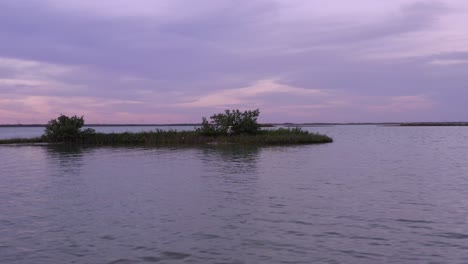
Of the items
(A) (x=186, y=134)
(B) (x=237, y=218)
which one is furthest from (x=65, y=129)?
(B) (x=237, y=218)

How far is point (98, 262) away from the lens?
1252 centimetres

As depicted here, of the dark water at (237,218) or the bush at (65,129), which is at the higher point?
the bush at (65,129)

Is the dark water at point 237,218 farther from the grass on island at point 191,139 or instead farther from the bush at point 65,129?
the bush at point 65,129

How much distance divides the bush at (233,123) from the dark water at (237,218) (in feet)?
150

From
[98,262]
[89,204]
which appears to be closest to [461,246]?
[98,262]

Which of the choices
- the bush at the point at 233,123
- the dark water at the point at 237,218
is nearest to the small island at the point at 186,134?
the bush at the point at 233,123

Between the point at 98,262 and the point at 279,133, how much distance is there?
6728cm

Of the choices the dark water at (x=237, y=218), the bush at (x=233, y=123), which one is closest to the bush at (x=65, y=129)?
the bush at (x=233, y=123)

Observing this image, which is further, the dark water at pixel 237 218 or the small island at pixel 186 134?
the small island at pixel 186 134

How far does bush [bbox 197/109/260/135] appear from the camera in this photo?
77.9 metres

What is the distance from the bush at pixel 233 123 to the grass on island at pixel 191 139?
123cm

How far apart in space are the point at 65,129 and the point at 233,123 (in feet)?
94.7

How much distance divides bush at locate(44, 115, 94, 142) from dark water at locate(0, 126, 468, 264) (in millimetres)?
47212

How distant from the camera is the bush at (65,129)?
77562 millimetres
